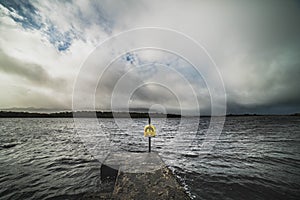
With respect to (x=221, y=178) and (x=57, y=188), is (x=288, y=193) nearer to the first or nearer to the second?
(x=221, y=178)

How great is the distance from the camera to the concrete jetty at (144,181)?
10.4 ft

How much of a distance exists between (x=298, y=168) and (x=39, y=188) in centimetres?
1376

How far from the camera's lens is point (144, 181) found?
12.3 ft

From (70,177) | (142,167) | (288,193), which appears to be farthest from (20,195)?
(288,193)

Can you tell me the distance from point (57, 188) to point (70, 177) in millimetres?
1050

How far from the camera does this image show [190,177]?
688 cm

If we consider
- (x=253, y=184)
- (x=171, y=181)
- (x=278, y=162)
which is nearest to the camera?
(x=171, y=181)

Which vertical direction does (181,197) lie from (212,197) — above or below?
above

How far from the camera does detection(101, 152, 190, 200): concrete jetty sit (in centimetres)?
317

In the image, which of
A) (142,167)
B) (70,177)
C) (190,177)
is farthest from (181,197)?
(70,177)

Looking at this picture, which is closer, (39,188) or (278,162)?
(39,188)

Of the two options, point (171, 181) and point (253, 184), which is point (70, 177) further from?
point (253, 184)

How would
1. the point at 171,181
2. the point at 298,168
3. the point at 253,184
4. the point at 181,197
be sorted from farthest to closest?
the point at 298,168 < the point at 253,184 < the point at 171,181 < the point at 181,197

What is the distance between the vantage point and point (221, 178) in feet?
22.5
